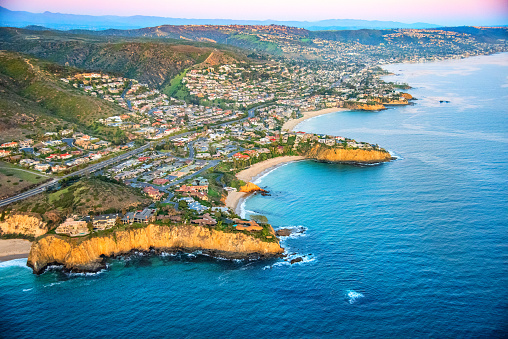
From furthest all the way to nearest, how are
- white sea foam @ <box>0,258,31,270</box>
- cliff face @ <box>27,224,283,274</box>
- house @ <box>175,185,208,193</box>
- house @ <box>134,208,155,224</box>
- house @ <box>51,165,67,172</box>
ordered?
house @ <box>51,165,67,172</box>
house @ <box>175,185,208,193</box>
house @ <box>134,208,155,224</box>
white sea foam @ <box>0,258,31,270</box>
cliff face @ <box>27,224,283,274</box>

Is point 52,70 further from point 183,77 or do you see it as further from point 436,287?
point 436,287

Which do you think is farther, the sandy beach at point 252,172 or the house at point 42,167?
the house at point 42,167

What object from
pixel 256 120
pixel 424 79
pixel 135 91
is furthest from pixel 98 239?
pixel 424 79

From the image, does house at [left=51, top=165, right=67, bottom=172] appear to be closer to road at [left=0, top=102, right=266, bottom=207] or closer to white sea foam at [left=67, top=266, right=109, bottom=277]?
road at [left=0, top=102, right=266, bottom=207]

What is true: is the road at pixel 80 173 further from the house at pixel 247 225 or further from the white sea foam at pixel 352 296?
the white sea foam at pixel 352 296

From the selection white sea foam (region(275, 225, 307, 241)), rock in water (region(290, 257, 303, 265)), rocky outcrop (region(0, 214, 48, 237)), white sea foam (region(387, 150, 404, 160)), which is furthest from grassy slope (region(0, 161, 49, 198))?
white sea foam (region(387, 150, 404, 160))

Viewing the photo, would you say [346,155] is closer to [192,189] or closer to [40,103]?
[192,189]

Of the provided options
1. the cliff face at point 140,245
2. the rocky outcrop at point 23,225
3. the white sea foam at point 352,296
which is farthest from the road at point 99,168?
the white sea foam at point 352,296
